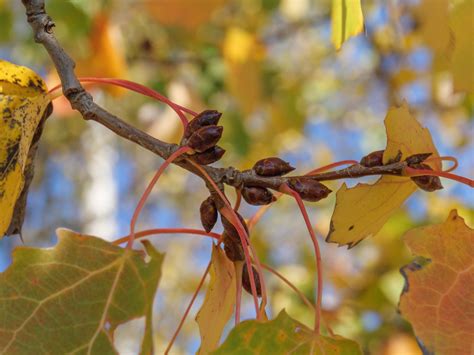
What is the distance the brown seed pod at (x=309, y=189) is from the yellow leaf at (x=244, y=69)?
1.12m

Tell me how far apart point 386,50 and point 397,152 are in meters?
1.75

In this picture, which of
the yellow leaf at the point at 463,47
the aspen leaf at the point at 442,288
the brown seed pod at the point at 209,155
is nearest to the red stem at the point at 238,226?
the brown seed pod at the point at 209,155

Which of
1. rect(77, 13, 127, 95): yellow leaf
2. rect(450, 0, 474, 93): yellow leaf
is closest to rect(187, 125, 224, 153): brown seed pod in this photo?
rect(450, 0, 474, 93): yellow leaf

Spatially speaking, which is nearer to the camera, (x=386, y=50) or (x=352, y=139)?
(x=386, y=50)

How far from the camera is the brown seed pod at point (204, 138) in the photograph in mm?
606

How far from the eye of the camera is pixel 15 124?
1.88ft

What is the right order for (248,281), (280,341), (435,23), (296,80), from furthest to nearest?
1. (296,80)
2. (435,23)
3. (248,281)
4. (280,341)

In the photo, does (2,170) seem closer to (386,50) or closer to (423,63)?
(386,50)

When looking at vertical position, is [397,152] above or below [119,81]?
below

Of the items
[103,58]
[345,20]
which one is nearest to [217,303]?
[345,20]

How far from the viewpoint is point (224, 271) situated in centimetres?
61

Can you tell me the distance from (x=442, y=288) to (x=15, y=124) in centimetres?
37

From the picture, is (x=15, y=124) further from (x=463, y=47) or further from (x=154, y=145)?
(x=463, y=47)

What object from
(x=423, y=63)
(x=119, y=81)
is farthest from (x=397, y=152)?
(x=423, y=63)
